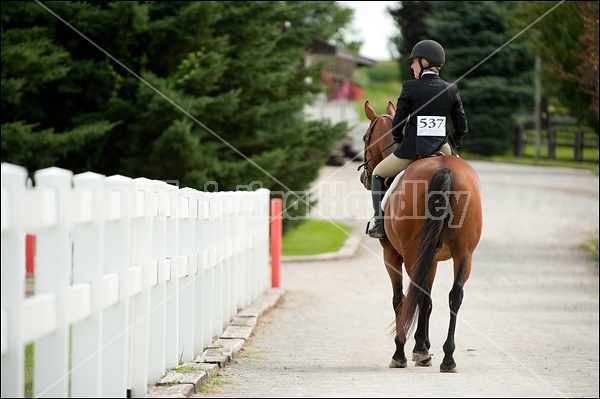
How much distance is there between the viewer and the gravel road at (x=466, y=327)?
704cm

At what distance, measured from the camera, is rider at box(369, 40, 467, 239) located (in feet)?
30.6

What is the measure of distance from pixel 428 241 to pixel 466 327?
165 inches

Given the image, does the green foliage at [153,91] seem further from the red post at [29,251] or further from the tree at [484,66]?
the tree at [484,66]

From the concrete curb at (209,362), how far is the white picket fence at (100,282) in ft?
0.37

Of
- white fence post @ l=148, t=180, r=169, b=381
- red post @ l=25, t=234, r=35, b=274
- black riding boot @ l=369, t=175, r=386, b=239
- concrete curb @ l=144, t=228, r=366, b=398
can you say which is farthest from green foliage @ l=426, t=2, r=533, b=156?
white fence post @ l=148, t=180, r=169, b=381

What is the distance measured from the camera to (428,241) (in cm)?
861

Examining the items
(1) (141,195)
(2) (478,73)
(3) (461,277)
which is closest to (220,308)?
(3) (461,277)

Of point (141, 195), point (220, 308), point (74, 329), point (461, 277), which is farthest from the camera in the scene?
point (220, 308)

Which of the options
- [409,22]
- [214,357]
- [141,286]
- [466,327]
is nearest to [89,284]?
[141,286]

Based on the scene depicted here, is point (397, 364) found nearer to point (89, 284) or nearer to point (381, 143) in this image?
point (381, 143)

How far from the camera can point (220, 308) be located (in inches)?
412

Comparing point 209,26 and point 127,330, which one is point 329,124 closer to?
point 209,26

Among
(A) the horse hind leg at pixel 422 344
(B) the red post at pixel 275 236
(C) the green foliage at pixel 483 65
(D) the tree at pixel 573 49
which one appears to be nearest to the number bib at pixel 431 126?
(A) the horse hind leg at pixel 422 344

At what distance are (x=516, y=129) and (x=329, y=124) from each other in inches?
1297
